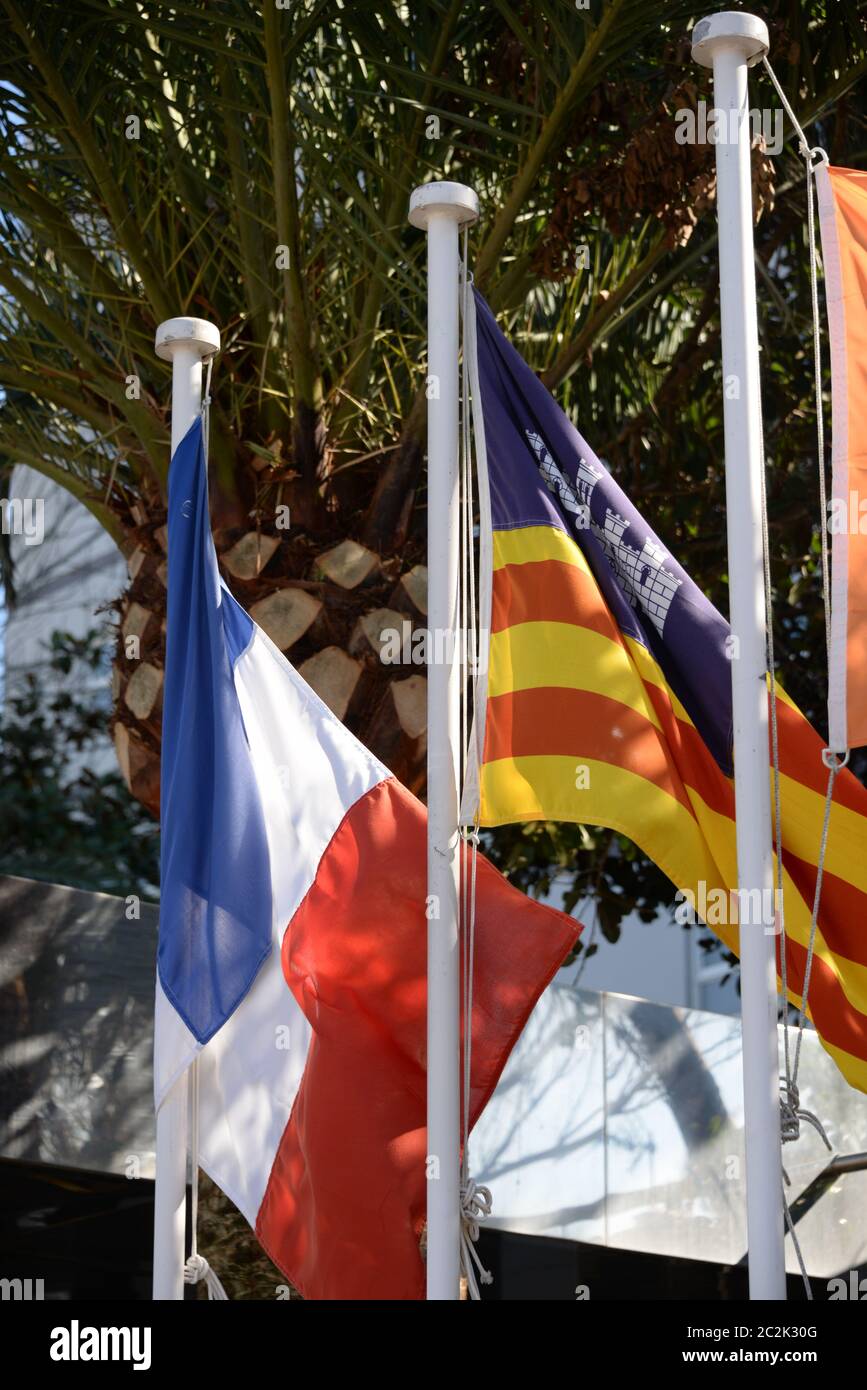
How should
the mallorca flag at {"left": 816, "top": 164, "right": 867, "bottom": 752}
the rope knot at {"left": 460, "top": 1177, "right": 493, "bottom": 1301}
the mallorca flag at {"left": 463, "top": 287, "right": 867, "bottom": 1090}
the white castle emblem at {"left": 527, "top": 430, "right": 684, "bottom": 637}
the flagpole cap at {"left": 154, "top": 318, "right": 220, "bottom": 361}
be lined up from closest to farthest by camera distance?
the mallorca flag at {"left": 816, "top": 164, "right": 867, "bottom": 752}, the rope knot at {"left": 460, "top": 1177, "right": 493, "bottom": 1301}, the mallorca flag at {"left": 463, "top": 287, "right": 867, "bottom": 1090}, the white castle emblem at {"left": 527, "top": 430, "right": 684, "bottom": 637}, the flagpole cap at {"left": 154, "top": 318, "right": 220, "bottom": 361}

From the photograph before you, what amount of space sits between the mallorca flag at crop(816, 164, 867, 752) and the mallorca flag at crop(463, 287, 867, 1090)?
0.35m

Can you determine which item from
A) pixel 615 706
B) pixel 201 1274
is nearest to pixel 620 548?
pixel 615 706

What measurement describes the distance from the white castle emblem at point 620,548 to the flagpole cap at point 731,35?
928 mm

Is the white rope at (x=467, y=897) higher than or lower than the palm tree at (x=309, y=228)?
lower

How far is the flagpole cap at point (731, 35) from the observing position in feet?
12.1

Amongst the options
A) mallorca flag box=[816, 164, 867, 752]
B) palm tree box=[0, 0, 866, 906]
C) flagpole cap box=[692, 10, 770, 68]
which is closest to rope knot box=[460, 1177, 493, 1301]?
mallorca flag box=[816, 164, 867, 752]

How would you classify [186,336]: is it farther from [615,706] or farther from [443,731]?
[615,706]

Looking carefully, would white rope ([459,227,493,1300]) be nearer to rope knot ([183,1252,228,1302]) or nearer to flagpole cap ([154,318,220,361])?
rope knot ([183,1252,228,1302])

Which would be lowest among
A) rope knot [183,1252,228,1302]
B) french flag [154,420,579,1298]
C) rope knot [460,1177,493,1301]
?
rope knot [183,1252,228,1302]

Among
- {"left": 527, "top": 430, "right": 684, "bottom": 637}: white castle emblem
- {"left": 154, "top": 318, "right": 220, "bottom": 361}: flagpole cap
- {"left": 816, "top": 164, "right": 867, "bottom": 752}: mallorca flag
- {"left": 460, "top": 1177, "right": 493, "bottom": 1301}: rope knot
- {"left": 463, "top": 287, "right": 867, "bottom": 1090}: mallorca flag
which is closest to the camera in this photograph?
{"left": 816, "top": 164, "right": 867, "bottom": 752}: mallorca flag

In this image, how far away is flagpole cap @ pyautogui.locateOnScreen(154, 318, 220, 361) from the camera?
15.1ft

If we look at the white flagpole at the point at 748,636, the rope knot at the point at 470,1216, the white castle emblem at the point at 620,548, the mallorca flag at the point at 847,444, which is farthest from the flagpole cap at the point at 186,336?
the rope knot at the point at 470,1216

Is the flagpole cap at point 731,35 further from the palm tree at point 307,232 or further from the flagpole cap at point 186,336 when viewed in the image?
the flagpole cap at point 186,336

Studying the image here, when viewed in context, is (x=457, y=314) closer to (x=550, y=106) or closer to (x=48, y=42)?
(x=550, y=106)
